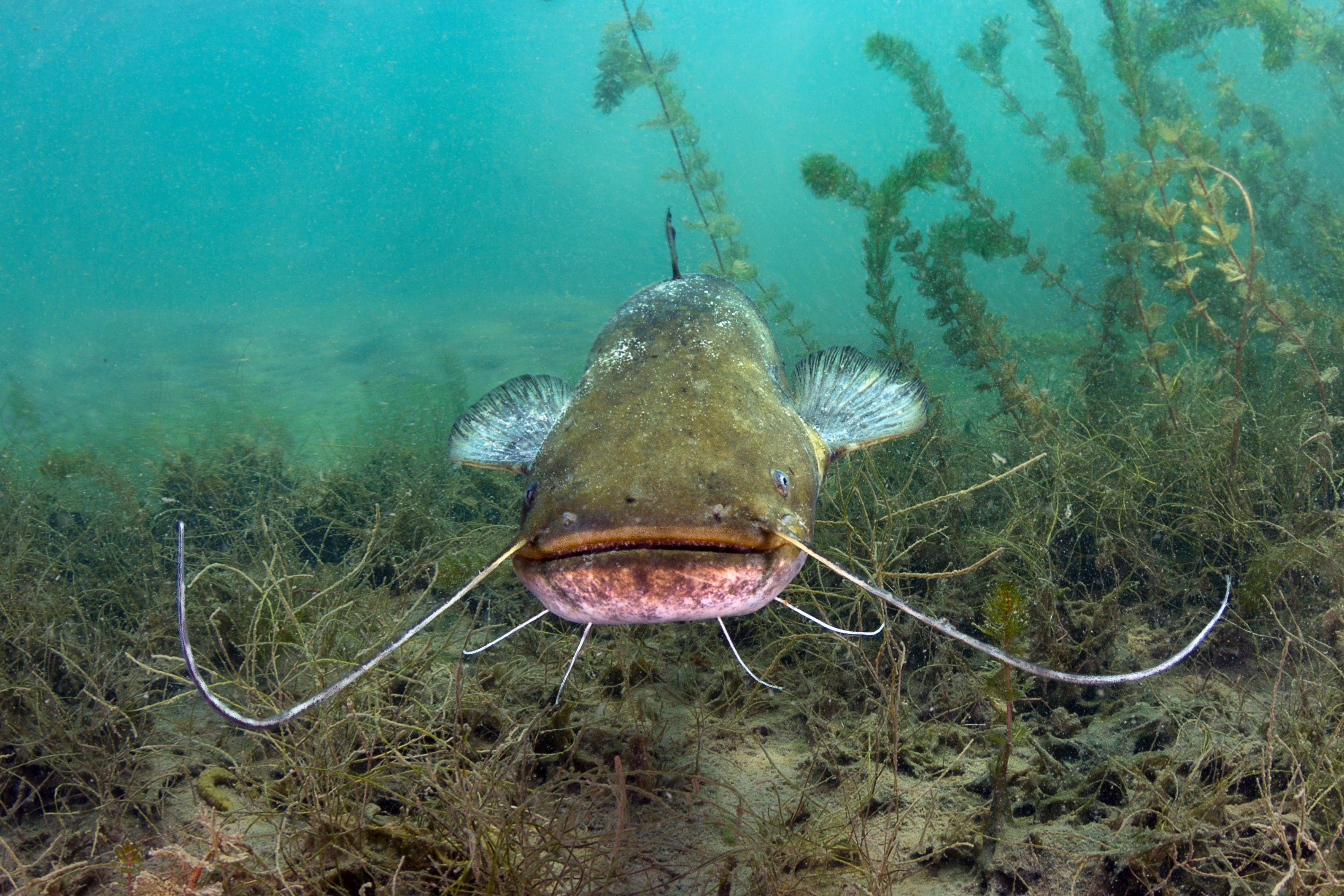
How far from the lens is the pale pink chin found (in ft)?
4.94

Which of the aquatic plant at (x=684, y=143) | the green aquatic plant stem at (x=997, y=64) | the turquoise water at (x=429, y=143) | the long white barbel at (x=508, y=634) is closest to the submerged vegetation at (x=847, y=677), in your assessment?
the long white barbel at (x=508, y=634)

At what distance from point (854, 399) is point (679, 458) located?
1.42 m

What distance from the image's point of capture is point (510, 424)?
9.90 ft

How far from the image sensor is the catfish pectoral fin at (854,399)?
261cm

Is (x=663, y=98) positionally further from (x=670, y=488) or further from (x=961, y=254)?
(x=670, y=488)

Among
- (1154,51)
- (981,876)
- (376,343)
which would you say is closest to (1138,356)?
Answer: (981,876)

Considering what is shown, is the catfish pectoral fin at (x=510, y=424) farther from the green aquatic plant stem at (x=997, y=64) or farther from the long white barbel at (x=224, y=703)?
the green aquatic plant stem at (x=997, y=64)

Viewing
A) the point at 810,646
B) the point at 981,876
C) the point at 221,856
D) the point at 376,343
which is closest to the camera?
the point at 221,856

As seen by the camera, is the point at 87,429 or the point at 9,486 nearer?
the point at 9,486

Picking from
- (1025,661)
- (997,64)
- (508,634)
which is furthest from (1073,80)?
(508,634)

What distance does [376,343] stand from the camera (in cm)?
2005

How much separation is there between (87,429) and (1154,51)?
16.1 m

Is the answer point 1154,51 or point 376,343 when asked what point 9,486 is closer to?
point 1154,51

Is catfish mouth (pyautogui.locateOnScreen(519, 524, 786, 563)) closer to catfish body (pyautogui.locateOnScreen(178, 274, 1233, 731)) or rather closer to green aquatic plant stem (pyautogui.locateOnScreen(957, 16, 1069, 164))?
catfish body (pyautogui.locateOnScreen(178, 274, 1233, 731))
